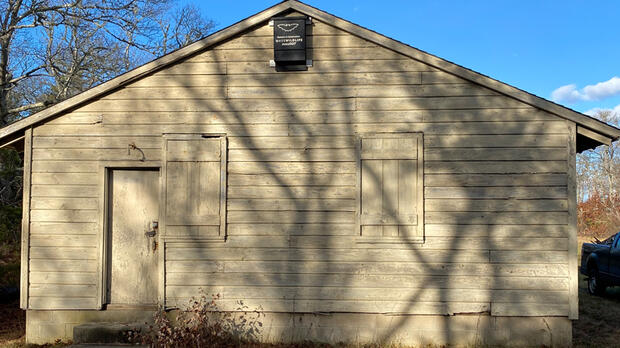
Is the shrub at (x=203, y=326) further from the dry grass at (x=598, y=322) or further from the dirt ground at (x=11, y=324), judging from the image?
the dry grass at (x=598, y=322)

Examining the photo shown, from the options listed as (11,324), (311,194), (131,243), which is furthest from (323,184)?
(11,324)

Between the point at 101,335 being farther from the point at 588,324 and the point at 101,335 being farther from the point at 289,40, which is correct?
the point at 588,324

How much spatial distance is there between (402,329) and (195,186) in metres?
3.63

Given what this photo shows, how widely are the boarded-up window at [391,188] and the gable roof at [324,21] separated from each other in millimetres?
1162

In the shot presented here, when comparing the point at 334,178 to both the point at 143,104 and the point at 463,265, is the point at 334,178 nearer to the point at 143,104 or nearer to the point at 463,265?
the point at 463,265

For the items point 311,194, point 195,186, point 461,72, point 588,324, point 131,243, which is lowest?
point 588,324

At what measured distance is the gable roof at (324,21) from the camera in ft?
21.2

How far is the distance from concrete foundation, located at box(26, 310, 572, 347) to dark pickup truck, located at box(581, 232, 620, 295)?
4.70 m

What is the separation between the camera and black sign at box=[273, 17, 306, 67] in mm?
6703

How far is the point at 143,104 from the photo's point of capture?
6.85 meters

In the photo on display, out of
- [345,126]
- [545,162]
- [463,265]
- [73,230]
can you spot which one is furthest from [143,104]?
[545,162]

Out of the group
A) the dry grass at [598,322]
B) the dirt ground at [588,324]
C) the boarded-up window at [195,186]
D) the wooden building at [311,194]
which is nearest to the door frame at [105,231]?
the wooden building at [311,194]

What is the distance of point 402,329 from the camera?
6469 millimetres

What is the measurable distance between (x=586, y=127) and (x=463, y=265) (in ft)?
8.66
